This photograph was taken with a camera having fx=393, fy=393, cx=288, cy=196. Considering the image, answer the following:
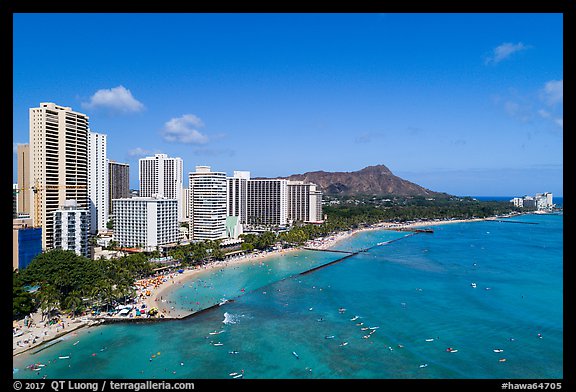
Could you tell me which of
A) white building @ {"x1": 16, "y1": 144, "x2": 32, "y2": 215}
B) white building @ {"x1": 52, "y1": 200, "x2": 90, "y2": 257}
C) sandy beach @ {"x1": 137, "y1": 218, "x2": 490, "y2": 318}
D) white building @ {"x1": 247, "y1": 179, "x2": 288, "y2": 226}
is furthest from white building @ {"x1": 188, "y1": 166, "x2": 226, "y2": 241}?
white building @ {"x1": 247, "y1": 179, "x2": 288, "y2": 226}

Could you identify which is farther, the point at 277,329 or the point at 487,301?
the point at 487,301

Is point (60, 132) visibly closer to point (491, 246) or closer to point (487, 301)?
point (487, 301)

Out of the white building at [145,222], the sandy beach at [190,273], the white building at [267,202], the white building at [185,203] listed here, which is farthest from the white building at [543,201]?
the white building at [145,222]

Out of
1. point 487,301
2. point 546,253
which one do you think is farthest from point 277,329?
point 546,253

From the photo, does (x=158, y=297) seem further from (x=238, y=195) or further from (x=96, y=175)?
(x=238, y=195)

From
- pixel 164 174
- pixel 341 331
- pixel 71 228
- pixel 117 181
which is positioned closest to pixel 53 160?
pixel 71 228
